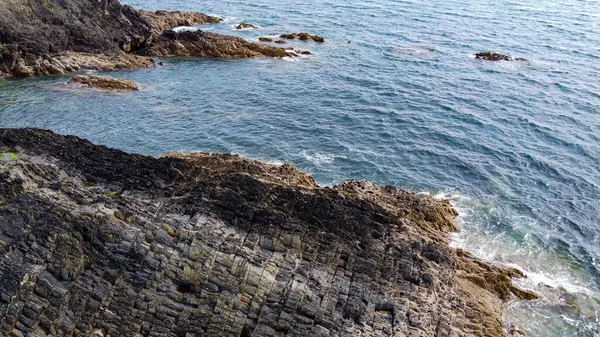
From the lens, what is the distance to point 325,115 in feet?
190

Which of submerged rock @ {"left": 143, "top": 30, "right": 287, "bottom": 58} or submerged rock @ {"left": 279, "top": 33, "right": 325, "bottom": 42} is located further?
submerged rock @ {"left": 279, "top": 33, "right": 325, "bottom": 42}

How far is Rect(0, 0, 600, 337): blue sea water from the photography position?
3800 cm

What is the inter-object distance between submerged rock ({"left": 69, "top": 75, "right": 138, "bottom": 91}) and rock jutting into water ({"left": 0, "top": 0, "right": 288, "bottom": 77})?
16.2 feet

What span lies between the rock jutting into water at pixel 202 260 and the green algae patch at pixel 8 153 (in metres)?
0.13

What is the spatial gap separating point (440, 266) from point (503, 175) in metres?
21.4

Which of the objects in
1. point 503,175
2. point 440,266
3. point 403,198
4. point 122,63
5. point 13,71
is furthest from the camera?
point 122,63

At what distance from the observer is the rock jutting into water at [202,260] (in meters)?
23.3

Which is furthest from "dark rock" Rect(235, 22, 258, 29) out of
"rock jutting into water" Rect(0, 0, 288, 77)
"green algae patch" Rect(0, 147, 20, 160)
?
"green algae patch" Rect(0, 147, 20, 160)

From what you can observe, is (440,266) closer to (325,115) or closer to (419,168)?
(419,168)

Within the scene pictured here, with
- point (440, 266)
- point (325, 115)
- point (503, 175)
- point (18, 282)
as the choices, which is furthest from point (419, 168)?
point (18, 282)

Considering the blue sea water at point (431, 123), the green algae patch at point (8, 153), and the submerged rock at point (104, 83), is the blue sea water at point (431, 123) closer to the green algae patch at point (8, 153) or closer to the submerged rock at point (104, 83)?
the submerged rock at point (104, 83)

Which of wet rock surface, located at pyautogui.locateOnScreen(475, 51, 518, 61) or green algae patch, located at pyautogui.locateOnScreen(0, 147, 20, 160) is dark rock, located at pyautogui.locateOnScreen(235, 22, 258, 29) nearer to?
wet rock surface, located at pyautogui.locateOnScreen(475, 51, 518, 61)

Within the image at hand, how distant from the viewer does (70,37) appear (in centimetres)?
7025

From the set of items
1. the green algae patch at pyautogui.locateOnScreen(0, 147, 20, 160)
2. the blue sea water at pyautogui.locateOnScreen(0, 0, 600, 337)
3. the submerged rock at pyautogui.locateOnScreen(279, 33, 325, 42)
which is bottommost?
the blue sea water at pyautogui.locateOnScreen(0, 0, 600, 337)
